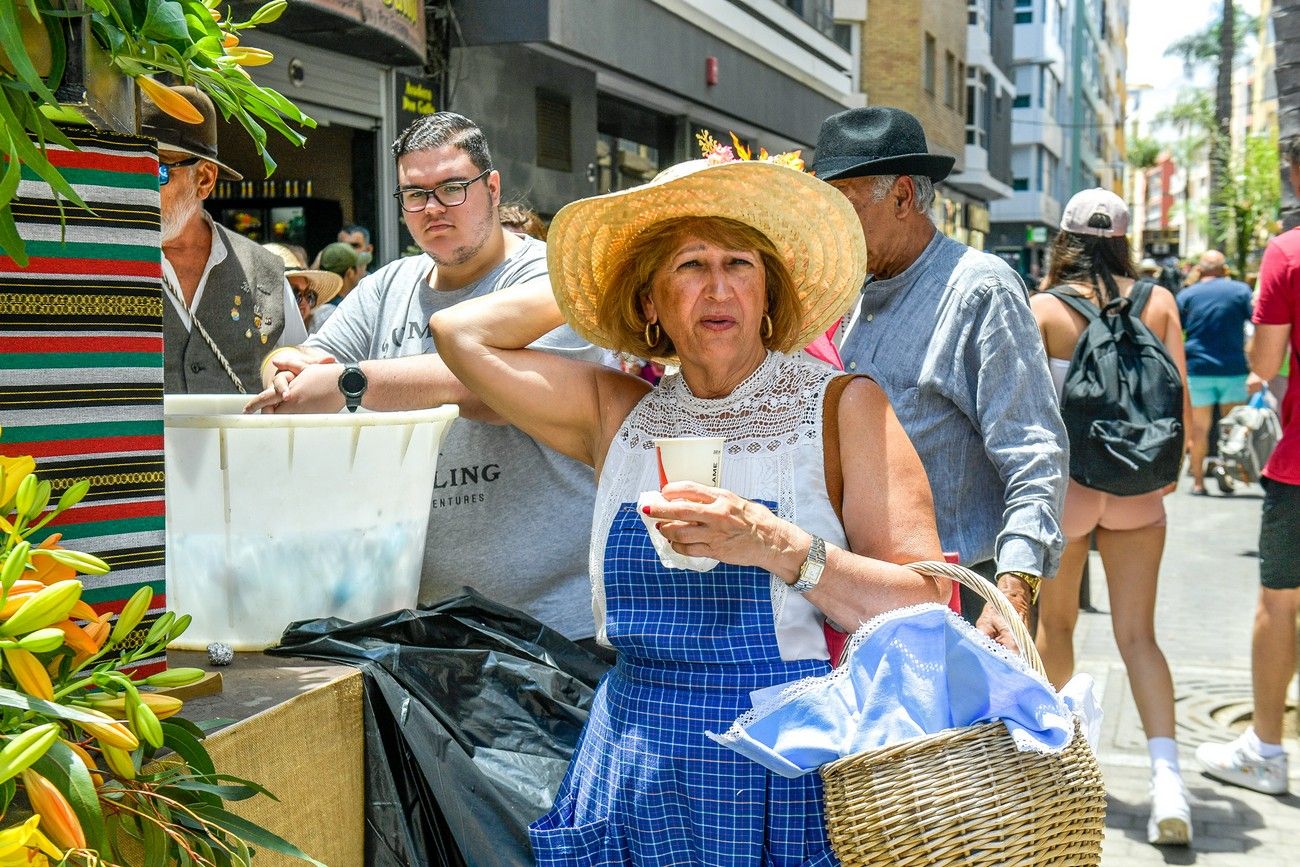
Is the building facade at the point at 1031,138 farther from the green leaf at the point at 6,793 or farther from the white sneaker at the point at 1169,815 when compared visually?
the green leaf at the point at 6,793

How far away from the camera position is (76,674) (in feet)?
4.04

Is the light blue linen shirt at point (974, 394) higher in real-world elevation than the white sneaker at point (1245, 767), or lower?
higher

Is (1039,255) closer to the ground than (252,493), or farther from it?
farther from it

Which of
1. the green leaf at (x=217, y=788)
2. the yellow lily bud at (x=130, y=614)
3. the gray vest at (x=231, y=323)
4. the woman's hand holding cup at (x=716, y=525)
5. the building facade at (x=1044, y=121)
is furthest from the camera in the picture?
the building facade at (x=1044, y=121)

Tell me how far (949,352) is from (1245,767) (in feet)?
9.34

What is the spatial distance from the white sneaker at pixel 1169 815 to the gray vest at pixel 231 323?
3182mm

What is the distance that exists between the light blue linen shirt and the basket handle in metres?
0.73

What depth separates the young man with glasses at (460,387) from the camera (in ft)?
8.88

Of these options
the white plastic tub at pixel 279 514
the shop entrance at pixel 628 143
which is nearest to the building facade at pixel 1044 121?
the shop entrance at pixel 628 143

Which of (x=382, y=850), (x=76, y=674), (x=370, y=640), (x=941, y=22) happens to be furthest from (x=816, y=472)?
(x=941, y=22)

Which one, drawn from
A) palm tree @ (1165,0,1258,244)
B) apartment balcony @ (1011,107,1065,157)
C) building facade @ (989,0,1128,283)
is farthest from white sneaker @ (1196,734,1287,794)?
apartment balcony @ (1011,107,1065,157)

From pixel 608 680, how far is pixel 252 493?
2.25 feet

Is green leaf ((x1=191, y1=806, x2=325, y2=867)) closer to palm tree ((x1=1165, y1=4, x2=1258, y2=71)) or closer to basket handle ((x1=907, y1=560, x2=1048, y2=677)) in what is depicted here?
basket handle ((x1=907, y1=560, x2=1048, y2=677))

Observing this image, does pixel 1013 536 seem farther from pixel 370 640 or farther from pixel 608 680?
pixel 370 640
